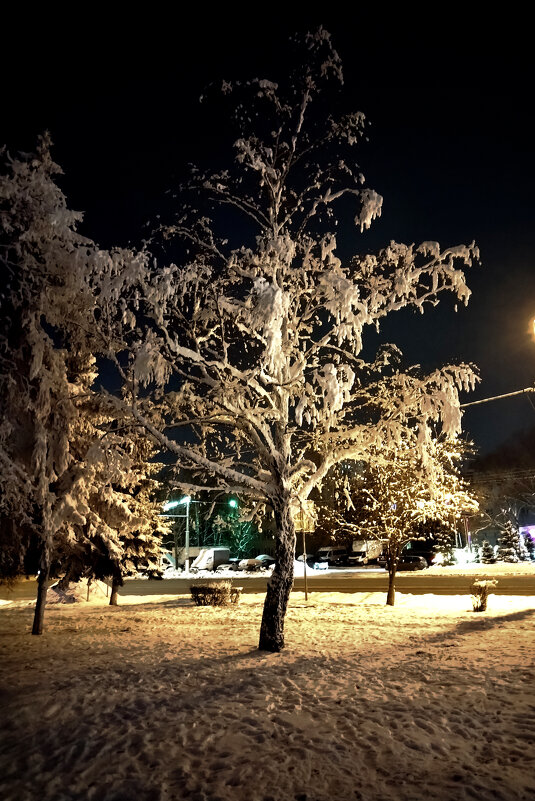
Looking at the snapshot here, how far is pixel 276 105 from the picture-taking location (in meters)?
10.4

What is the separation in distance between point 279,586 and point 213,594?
325 inches

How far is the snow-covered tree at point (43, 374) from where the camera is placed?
31.2ft

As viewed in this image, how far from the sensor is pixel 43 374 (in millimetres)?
10883

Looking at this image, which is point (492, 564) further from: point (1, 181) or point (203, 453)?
point (1, 181)

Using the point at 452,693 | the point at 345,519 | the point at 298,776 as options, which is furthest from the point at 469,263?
the point at 345,519

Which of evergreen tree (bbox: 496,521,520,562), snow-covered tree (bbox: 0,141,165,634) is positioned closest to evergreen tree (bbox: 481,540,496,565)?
evergreen tree (bbox: 496,521,520,562)

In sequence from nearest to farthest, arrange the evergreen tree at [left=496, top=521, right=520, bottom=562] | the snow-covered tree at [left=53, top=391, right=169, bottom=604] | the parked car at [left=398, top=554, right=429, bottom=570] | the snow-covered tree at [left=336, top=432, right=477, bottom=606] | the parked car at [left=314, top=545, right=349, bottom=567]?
the snow-covered tree at [left=53, top=391, right=169, bottom=604]
the snow-covered tree at [left=336, top=432, right=477, bottom=606]
the parked car at [left=398, top=554, right=429, bottom=570]
the parked car at [left=314, top=545, right=349, bottom=567]
the evergreen tree at [left=496, top=521, right=520, bottom=562]

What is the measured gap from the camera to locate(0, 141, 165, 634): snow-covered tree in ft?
31.2

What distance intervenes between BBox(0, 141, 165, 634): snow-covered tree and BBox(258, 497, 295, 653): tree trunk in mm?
3475

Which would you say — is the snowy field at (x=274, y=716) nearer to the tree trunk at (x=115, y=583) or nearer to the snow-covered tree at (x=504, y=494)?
the tree trunk at (x=115, y=583)

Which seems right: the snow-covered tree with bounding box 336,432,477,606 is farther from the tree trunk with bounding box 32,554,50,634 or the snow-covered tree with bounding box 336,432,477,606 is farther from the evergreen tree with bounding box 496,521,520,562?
the evergreen tree with bounding box 496,521,520,562

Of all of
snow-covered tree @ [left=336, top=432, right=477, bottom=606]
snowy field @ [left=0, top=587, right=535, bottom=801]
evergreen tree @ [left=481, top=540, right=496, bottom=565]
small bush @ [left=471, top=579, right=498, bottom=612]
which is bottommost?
snowy field @ [left=0, top=587, right=535, bottom=801]

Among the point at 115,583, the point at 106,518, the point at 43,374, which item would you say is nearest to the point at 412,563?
the point at 115,583

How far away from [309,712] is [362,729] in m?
0.80
